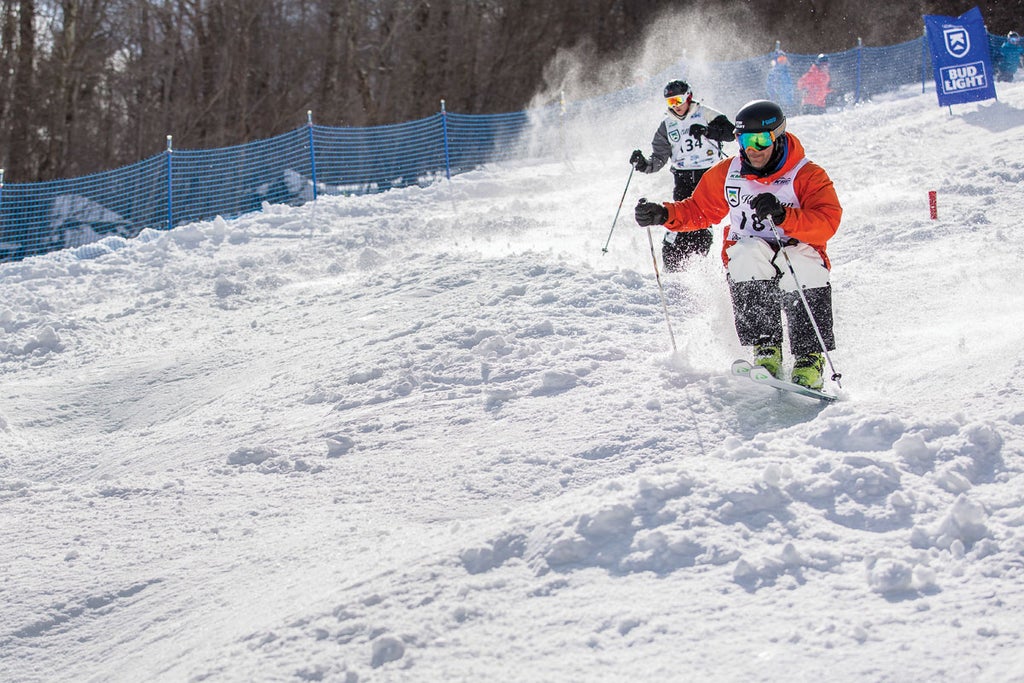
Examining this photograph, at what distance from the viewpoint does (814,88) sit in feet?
61.4

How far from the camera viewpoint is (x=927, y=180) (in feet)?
33.8

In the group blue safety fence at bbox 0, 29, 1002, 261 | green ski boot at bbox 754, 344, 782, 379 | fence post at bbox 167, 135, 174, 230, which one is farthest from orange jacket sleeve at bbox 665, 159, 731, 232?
fence post at bbox 167, 135, 174, 230

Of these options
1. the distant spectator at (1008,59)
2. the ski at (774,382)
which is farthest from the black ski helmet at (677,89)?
the distant spectator at (1008,59)

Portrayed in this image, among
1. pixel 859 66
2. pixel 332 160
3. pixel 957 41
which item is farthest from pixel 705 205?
pixel 859 66

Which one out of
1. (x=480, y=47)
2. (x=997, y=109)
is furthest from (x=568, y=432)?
(x=480, y=47)

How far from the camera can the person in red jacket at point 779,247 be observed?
4.70m

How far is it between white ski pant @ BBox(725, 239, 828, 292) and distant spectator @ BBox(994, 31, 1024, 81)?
16649 millimetres

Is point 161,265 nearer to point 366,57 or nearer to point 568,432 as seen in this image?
point 568,432

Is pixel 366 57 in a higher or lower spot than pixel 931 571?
higher

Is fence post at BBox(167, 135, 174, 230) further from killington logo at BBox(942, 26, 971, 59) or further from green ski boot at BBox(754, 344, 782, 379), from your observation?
killington logo at BBox(942, 26, 971, 59)

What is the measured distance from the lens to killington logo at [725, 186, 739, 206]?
4992 mm

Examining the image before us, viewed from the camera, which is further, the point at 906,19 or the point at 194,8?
the point at 906,19

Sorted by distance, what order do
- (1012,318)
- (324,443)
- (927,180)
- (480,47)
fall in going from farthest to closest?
(480,47)
(927,180)
(1012,318)
(324,443)

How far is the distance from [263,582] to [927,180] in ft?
28.6
